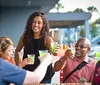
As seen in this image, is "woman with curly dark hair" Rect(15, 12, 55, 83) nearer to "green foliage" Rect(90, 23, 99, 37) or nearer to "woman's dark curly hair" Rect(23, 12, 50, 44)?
"woman's dark curly hair" Rect(23, 12, 50, 44)

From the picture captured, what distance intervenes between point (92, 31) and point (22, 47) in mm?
18064

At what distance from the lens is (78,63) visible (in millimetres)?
2721

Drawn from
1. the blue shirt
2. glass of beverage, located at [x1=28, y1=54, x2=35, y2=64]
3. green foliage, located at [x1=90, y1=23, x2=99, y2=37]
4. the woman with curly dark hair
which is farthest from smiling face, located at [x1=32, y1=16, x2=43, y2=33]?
green foliage, located at [x1=90, y1=23, x2=99, y2=37]

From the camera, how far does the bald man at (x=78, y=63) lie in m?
2.63

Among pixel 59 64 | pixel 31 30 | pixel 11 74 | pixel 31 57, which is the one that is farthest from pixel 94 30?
pixel 11 74

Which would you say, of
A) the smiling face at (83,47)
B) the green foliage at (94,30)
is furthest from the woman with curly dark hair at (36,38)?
the green foliage at (94,30)

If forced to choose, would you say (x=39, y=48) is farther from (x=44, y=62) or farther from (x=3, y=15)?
(x=3, y=15)

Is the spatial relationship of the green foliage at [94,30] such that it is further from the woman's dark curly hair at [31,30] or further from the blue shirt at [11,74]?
the blue shirt at [11,74]

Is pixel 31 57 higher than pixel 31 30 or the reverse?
the reverse

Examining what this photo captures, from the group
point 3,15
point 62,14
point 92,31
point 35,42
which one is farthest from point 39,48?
point 92,31

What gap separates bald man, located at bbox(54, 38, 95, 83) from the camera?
8.63 ft

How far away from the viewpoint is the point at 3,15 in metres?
13.5

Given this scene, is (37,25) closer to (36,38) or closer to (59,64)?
(36,38)

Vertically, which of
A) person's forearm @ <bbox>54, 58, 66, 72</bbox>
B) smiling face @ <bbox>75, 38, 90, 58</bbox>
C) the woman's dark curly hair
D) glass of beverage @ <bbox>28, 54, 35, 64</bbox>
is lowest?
person's forearm @ <bbox>54, 58, 66, 72</bbox>
